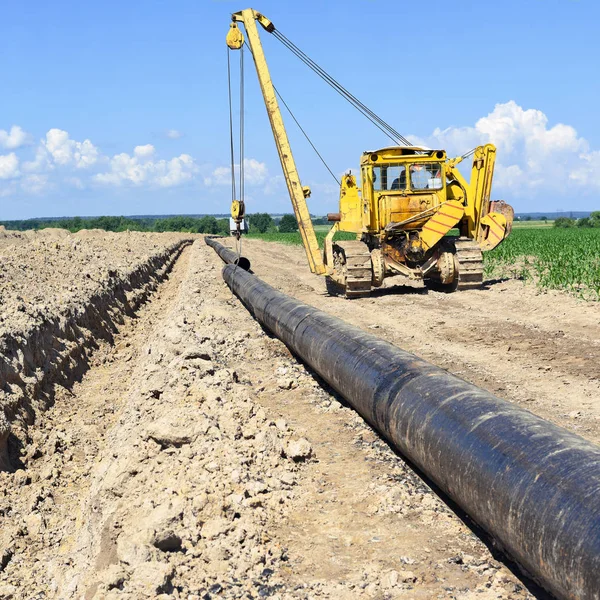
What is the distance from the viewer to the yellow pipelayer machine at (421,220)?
50.7 feet

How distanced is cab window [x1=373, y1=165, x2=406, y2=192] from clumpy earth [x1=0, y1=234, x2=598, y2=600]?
627 cm

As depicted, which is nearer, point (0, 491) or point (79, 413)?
point (0, 491)

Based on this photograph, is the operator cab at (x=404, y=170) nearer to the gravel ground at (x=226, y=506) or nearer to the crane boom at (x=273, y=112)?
the crane boom at (x=273, y=112)

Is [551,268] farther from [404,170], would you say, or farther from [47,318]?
[47,318]

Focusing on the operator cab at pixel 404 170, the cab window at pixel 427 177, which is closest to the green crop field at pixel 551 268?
the cab window at pixel 427 177

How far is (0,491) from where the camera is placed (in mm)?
6316

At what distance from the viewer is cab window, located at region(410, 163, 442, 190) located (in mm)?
15914

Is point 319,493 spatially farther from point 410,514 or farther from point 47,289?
point 47,289

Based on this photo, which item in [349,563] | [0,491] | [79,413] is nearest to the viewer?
[349,563]

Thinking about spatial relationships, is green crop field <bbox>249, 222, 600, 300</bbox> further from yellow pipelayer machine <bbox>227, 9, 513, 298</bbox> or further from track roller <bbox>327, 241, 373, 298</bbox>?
track roller <bbox>327, 241, 373, 298</bbox>

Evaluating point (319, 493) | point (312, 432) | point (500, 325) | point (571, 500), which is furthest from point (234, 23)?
point (571, 500)

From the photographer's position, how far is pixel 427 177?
15961 millimetres

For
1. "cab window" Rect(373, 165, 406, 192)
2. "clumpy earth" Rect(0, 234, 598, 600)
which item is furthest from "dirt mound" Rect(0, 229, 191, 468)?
"cab window" Rect(373, 165, 406, 192)

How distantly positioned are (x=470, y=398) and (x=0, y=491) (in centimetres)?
426
